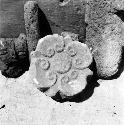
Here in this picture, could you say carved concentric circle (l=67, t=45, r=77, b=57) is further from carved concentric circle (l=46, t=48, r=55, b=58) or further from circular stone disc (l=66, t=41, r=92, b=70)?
carved concentric circle (l=46, t=48, r=55, b=58)

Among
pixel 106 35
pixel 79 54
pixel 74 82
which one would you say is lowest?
pixel 74 82

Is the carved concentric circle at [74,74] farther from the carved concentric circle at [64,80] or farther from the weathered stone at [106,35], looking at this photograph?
the weathered stone at [106,35]

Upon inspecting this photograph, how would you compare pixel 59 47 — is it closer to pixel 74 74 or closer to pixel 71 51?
pixel 71 51

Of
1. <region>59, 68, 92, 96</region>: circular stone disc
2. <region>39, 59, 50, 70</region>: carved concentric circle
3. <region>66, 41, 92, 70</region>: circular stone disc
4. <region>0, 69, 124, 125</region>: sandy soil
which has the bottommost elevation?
<region>0, 69, 124, 125</region>: sandy soil

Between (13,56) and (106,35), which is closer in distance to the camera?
(106,35)

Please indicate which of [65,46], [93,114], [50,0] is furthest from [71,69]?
[50,0]

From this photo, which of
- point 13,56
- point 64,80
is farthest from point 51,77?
point 13,56

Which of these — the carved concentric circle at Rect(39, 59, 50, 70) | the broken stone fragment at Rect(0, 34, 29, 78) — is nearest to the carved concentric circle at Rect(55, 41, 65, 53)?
the carved concentric circle at Rect(39, 59, 50, 70)
